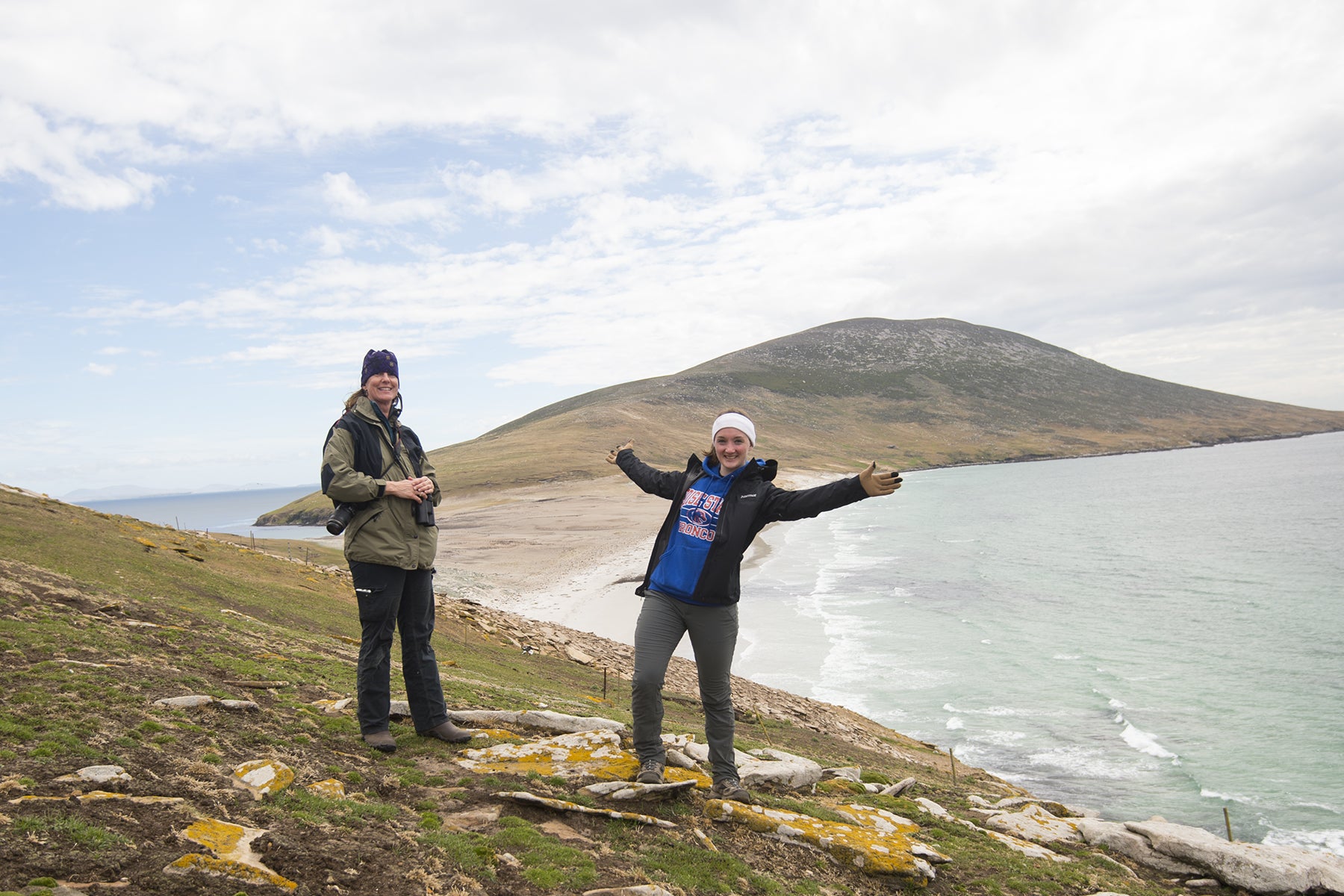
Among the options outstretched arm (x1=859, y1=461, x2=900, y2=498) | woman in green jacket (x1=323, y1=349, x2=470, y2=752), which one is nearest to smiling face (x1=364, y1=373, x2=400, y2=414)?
woman in green jacket (x1=323, y1=349, x2=470, y2=752)

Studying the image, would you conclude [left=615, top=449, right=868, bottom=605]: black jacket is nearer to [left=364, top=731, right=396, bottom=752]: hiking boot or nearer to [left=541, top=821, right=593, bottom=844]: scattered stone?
[left=541, top=821, right=593, bottom=844]: scattered stone

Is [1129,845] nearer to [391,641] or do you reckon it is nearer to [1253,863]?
[1253,863]

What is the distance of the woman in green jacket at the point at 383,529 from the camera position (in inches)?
271

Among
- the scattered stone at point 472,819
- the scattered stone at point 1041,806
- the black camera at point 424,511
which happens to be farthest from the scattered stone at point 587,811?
the scattered stone at point 1041,806

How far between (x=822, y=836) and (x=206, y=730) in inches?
226

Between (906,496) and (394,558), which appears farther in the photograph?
(906,496)

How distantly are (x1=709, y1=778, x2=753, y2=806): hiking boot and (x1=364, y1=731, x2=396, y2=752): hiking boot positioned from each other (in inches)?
124

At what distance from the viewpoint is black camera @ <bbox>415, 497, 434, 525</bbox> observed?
7211 mm

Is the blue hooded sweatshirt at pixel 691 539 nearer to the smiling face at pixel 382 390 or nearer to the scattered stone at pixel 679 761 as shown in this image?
the scattered stone at pixel 679 761

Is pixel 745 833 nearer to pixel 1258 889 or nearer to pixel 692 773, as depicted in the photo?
pixel 692 773

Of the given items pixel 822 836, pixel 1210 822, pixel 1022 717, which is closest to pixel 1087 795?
pixel 1210 822

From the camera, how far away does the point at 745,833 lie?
6621 mm

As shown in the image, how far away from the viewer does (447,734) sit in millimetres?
7945

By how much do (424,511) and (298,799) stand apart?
2.55 meters
